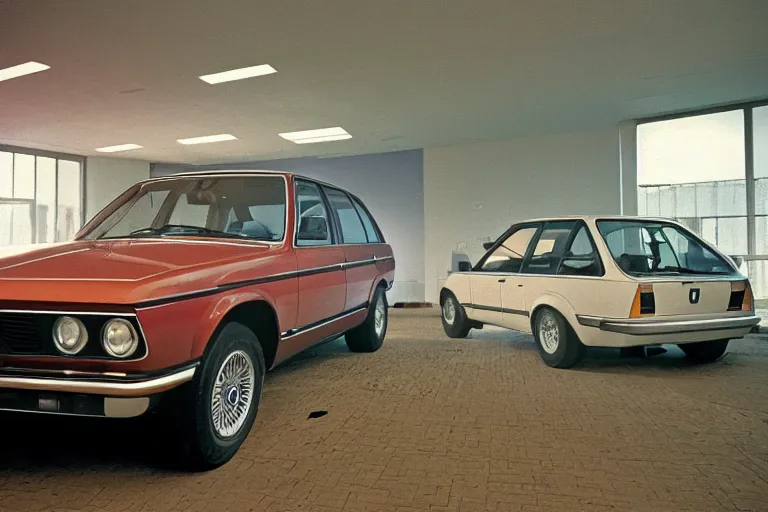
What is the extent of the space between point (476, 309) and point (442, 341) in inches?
28.9

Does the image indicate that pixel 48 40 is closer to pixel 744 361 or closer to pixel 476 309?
pixel 476 309

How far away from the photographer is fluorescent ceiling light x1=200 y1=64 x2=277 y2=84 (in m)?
7.70

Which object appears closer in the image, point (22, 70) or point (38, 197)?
point (22, 70)

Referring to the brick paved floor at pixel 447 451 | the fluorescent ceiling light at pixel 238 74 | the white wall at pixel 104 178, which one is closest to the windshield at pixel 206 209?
the brick paved floor at pixel 447 451

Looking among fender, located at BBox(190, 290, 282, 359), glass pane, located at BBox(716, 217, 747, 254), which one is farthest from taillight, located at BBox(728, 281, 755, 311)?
glass pane, located at BBox(716, 217, 747, 254)

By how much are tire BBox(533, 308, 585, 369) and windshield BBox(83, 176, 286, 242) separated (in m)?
2.84

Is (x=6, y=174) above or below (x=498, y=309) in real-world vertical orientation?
above

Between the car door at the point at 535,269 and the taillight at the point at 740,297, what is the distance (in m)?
1.53

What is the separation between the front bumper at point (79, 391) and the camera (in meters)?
2.33

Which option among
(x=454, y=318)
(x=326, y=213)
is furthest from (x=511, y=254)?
(x=326, y=213)

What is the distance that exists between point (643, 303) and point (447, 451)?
8.19 ft

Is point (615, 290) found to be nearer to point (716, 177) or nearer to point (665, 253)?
point (665, 253)

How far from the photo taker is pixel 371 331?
5.93 meters

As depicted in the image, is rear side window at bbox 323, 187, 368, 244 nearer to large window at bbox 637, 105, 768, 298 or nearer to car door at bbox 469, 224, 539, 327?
car door at bbox 469, 224, 539, 327
